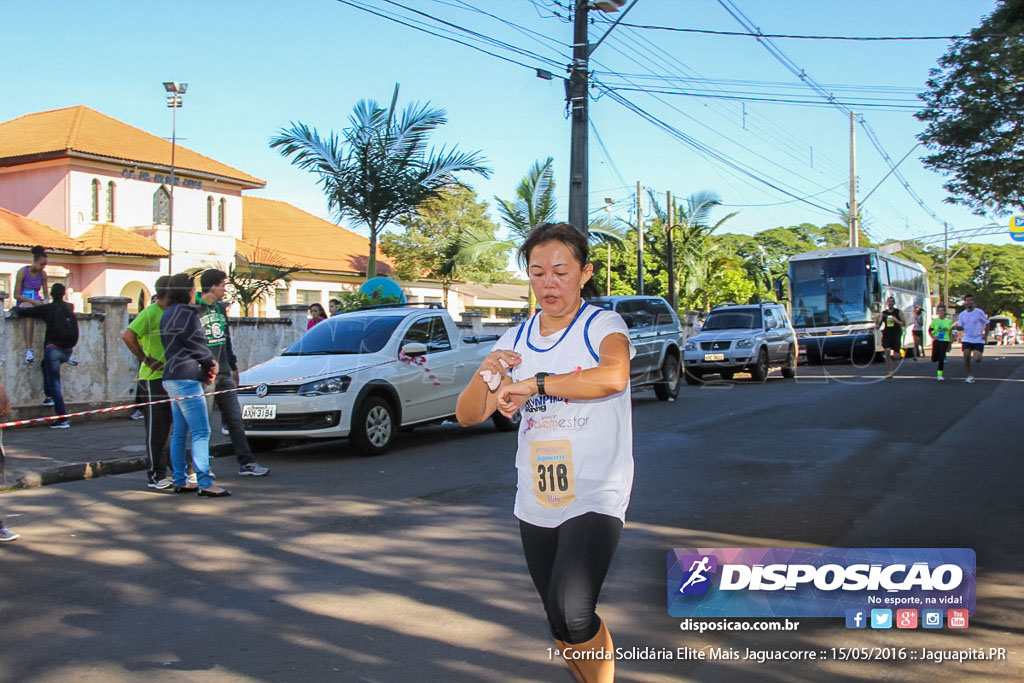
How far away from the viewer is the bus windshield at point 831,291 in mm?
29062

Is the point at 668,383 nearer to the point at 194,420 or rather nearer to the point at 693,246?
the point at 194,420

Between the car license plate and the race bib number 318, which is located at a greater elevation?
the race bib number 318

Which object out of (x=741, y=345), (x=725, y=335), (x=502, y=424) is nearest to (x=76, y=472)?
(x=502, y=424)

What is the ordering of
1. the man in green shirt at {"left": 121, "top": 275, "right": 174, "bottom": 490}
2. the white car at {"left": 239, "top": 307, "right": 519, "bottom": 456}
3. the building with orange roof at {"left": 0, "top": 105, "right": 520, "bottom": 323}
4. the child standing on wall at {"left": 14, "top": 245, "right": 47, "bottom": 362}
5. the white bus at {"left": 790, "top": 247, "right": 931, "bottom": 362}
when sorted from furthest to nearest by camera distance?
1. the building with orange roof at {"left": 0, "top": 105, "right": 520, "bottom": 323}
2. the white bus at {"left": 790, "top": 247, "right": 931, "bottom": 362}
3. the child standing on wall at {"left": 14, "top": 245, "right": 47, "bottom": 362}
4. the white car at {"left": 239, "top": 307, "right": 519, "bottom": 456}
5. the man in green shirt at {"left": 121, "top": 275, "right": 174, "bottom": 490}

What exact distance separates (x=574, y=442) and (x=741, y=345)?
18.9 meters

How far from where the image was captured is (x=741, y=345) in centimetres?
2125

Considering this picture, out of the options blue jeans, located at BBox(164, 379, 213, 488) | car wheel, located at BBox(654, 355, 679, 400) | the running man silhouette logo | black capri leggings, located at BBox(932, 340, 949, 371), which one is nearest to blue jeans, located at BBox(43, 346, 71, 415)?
blue jeans, located at BBox(164, 379, 213, 488)

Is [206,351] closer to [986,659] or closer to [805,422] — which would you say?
[986,659]

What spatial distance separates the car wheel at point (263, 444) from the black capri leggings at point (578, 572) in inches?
335

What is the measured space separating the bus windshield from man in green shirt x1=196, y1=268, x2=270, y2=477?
24008mm

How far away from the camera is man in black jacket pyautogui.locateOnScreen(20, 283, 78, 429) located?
12.6 m

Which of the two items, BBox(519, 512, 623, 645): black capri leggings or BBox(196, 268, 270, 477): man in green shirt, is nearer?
BBox(519, 512, 623, 645): black capri leggings

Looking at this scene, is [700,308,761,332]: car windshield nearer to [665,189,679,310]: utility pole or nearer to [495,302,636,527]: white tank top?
[665,189,679,310]: utility pole

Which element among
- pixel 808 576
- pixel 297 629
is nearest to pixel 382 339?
pixel 297 629
